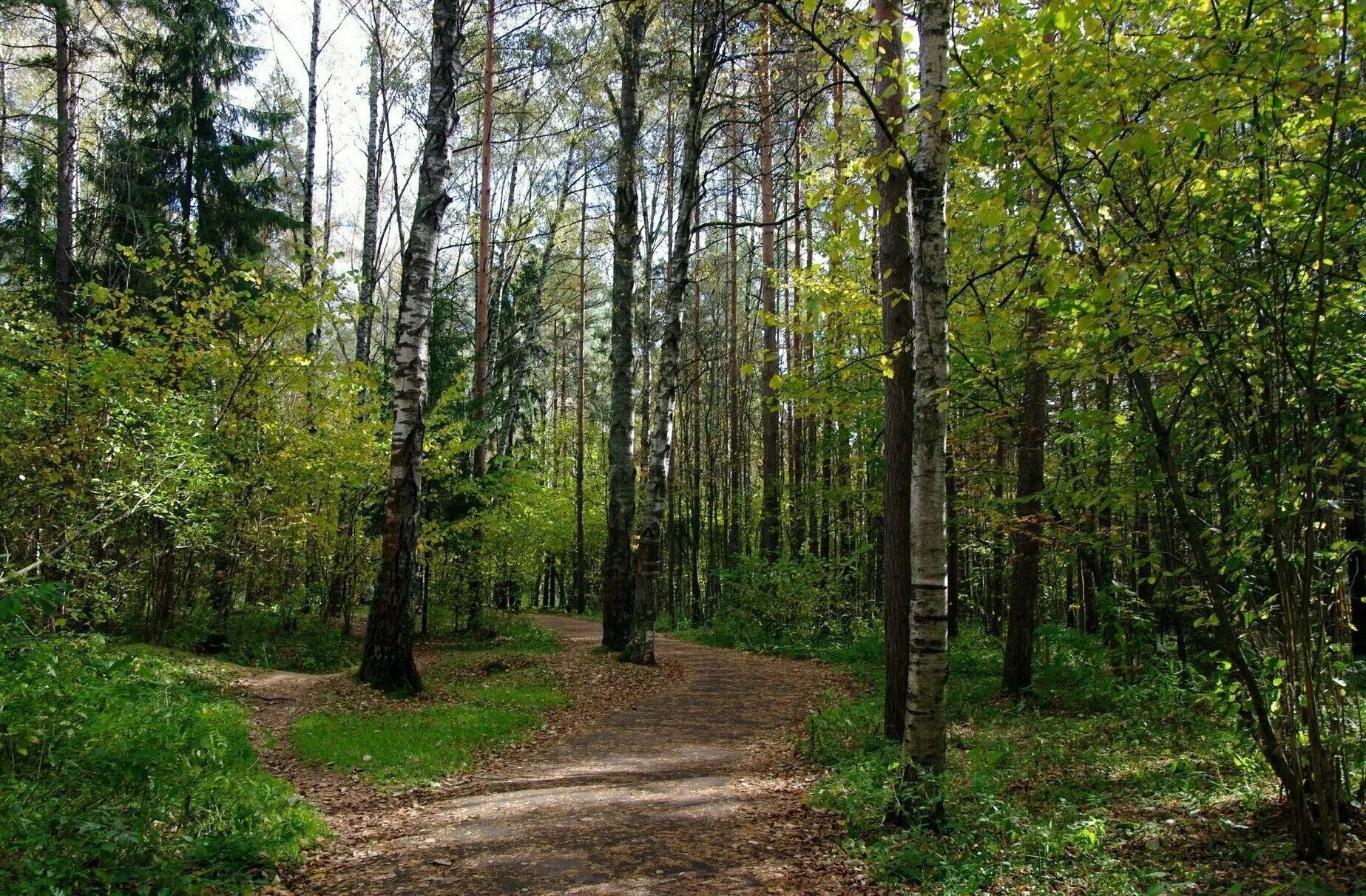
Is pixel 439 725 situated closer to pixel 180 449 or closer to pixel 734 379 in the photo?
pixel 180 449

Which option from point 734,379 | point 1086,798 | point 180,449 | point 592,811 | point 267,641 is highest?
point 734,379

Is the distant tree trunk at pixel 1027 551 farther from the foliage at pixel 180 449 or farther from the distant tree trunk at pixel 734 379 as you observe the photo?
the distant tree trunk at pixel 734 379

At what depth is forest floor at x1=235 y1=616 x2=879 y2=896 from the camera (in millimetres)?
4473

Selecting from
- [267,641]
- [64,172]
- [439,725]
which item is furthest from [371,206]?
[439,725]

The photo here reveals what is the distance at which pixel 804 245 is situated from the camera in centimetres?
A: 2105

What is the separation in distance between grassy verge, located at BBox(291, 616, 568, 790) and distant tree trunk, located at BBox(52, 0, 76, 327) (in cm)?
953

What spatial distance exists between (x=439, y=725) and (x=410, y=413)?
3827 millimetres

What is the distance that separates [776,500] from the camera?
19.2 m

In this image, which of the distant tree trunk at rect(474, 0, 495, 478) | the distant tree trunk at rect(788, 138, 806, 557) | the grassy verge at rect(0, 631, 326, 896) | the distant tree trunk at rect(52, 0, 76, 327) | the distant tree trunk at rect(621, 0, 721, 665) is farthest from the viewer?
the distant tree trunk at rect(788, 138, 806, 557)

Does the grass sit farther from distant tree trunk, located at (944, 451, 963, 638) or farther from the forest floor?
distant tree trunk, located at (944, 451, 963, 638)

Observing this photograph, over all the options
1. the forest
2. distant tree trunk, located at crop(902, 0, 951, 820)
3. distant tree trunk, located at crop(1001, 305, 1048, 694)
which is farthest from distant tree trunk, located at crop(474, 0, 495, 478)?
distant tree trunk, located at crop(902, 0, 951, 820)

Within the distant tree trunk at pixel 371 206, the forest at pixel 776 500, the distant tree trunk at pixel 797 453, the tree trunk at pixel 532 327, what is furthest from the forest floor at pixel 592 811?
the tree trunk at pixel 532 327

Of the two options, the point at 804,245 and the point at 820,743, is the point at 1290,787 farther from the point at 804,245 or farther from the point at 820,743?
the point at 804,245

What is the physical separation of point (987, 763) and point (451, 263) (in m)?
27.8
